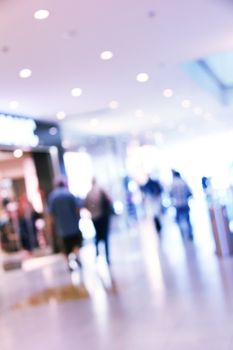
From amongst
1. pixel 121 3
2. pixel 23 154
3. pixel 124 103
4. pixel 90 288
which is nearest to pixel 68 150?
pixel 23 154

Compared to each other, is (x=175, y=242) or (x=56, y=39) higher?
(x=56, y=39)

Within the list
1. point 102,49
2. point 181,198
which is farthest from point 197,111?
point 102,49

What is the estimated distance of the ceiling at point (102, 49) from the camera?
670cm

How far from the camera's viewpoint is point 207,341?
4.61 metres

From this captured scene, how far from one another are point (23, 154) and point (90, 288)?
299 inches

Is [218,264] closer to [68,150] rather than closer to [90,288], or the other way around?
[90,288]

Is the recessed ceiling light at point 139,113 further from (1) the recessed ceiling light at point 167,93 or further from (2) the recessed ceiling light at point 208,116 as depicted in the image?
(2) the recessed ceiling light at point 208,116

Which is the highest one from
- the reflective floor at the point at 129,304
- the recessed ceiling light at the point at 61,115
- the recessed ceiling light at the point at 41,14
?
the recessed ceiling light at the point at 61,115

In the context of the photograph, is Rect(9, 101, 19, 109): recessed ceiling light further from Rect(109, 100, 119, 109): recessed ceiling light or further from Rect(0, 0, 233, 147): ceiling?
Rect(109, 100, 119, 109): recessed ceiling light

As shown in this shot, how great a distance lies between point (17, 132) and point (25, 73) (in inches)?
142

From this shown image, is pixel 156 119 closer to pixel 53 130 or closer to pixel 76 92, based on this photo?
pixel 53 130

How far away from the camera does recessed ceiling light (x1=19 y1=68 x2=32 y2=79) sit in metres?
8.76

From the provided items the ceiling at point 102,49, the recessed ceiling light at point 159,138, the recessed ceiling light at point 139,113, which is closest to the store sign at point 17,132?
the ceiling at point 102,49

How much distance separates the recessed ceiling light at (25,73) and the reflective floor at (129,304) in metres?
3.12
